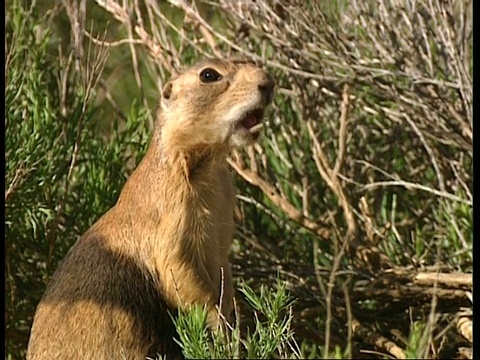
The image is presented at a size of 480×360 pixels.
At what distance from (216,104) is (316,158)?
121 centimetres

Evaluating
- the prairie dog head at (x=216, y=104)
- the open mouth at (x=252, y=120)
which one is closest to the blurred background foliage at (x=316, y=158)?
the prairie dog head at (x=216, y=104)

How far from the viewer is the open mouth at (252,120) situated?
11.1ft

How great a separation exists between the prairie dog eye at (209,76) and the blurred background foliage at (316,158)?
779 millimetres

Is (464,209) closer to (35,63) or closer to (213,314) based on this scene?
(213,314)

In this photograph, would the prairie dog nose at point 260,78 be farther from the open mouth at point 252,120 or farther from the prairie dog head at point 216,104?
the open mouth at point 252,120

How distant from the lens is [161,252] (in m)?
3.51

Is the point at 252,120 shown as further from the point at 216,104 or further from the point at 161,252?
the point at 161,252

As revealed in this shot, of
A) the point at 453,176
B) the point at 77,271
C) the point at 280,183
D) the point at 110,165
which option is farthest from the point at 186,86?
the point at 453,176

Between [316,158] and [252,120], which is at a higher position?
[252,120]

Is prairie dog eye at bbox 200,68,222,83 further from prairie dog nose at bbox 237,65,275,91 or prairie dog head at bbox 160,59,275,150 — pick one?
prairie dog nose at bbox 237,65,275,91

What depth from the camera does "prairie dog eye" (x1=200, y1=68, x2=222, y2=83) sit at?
3.47 meters

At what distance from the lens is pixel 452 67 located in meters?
4.26

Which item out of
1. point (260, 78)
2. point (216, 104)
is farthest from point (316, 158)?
point (260, 78)

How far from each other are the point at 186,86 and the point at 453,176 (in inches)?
68.1
